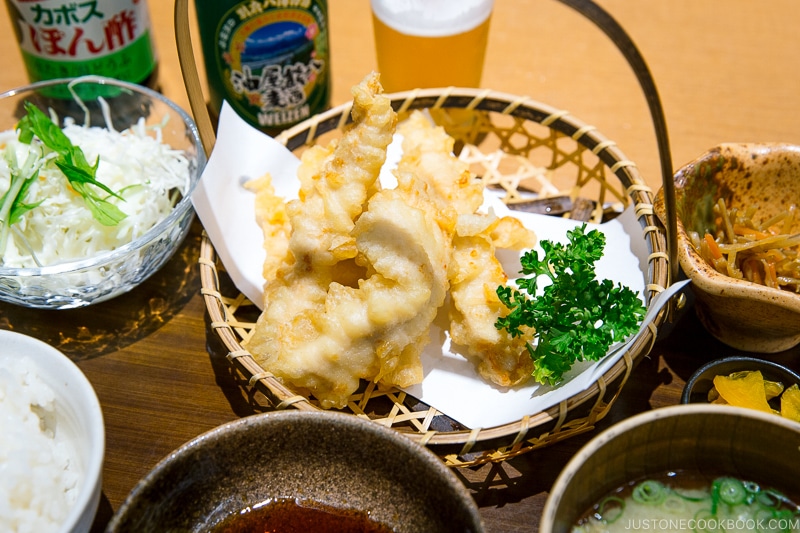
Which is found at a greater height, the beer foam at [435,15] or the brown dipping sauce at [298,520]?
the beer foam at [435,15]

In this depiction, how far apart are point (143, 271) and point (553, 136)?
145 cm

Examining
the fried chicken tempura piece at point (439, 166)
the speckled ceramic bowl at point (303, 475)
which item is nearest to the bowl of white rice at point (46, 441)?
the speckled ceramic bowl at point (303, 475)

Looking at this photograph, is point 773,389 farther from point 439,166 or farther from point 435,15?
point 435,15

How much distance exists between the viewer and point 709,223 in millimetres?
2086

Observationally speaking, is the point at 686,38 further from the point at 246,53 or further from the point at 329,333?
the point at 329,333

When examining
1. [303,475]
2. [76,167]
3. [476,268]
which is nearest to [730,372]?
[476,268]

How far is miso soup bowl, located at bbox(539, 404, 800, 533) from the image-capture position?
1279 millimetres

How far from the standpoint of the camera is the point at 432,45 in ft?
8.06

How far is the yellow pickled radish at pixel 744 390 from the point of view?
5.33 ft

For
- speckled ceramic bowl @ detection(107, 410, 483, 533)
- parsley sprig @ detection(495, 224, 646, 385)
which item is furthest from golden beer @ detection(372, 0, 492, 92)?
speckled ceramic bowl @ detection(107, 410, 483, 533)

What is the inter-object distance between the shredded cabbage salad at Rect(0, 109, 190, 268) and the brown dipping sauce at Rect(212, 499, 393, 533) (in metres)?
1.03

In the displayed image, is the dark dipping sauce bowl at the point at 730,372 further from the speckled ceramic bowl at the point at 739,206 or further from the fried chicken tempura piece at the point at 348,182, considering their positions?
the fried chicken tempura piece at the point at 348,182

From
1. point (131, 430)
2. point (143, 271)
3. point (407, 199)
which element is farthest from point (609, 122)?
point (131, 430)

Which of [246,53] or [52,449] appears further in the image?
[246,53]
